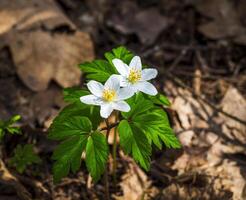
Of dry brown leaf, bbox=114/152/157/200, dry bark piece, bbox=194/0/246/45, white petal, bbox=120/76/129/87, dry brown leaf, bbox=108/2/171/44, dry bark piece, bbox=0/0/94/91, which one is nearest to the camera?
white petal, bbox=120/76/129/87

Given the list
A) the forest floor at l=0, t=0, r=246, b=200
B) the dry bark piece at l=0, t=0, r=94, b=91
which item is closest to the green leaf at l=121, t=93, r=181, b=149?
the forest floor at l=0, t=0, r=246, b=200

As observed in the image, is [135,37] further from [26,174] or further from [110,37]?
[26,174]

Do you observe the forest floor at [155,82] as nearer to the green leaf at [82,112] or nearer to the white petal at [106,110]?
the green leaf at [82,112]

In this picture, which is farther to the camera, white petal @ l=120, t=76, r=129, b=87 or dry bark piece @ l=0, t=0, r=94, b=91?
dry bark piece @ l=0, t=0, r=94, b=91

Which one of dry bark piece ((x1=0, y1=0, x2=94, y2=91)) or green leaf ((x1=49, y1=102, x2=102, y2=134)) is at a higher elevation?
dry bark piece ((x1=0, y1=0, x2=94, y2=91))

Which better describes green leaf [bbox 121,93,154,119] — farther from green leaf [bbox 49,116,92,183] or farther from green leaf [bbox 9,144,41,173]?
green leaf [bbox 9,144,41,173]

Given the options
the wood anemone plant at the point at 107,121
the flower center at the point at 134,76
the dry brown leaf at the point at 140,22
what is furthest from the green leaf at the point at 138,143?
the dry brown leaf at the point at 140,22

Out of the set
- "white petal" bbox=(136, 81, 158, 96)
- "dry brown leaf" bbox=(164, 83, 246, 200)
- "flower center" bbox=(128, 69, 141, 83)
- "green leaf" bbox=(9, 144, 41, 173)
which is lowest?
"dry brown leaf" bbox=(164, 83, 246, 200)

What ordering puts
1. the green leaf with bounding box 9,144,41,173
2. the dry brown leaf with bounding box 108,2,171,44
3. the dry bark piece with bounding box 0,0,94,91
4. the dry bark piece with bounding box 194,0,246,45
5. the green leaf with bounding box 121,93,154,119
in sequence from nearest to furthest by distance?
the green leaf with bounding box 121,93,154,119 → the green leaf with bounding box 9,144,41,173 → the dry bark piece with bounding box 0,0,94,91 → the dry bark piece with bounding box 194,0,246,45 → the dry brown leaf with bounding box 108,2,171,44

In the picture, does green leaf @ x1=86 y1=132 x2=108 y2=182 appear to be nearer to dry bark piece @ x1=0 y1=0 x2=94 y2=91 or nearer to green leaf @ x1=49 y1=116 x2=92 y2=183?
green leaf @ x1=49 y1=116 x2=92 y2=183
